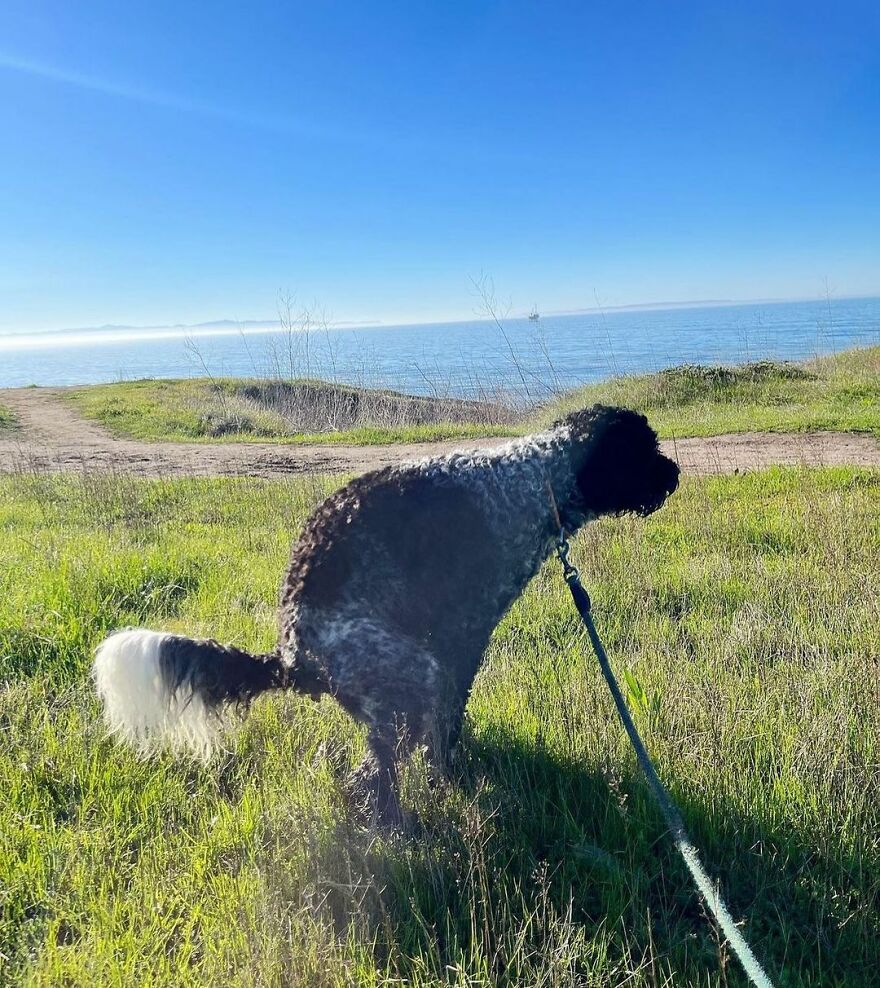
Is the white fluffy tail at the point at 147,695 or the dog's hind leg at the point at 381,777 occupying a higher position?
the white fluffy tail at the point at 147,695

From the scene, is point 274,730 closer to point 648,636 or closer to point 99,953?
point 99,953

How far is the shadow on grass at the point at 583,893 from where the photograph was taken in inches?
80.4

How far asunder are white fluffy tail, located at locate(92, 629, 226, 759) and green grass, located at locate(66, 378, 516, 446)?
11703 mm

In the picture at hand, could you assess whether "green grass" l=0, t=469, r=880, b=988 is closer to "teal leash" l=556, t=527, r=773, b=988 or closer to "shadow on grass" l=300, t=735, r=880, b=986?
"shadow on grass" l=300, t=735, r=880, b=986

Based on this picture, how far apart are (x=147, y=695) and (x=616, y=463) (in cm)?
253

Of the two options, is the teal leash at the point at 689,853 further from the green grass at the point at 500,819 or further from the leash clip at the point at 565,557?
the green grass at the point at 500,819

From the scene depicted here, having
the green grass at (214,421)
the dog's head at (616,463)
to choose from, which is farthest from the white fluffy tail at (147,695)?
the green grass at (214,421)

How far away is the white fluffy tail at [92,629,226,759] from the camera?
2.69 meters

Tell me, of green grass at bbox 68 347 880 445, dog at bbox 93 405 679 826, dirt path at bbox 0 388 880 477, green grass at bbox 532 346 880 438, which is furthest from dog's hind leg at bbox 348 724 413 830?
green grass at bbox 68 347 880 445

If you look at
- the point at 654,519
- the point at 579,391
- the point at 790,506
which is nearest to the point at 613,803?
the point at 654,519

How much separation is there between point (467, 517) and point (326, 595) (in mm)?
749

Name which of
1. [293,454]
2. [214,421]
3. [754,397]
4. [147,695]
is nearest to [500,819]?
[147,695]

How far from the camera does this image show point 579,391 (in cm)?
1723

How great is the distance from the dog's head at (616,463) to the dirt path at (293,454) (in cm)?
505
